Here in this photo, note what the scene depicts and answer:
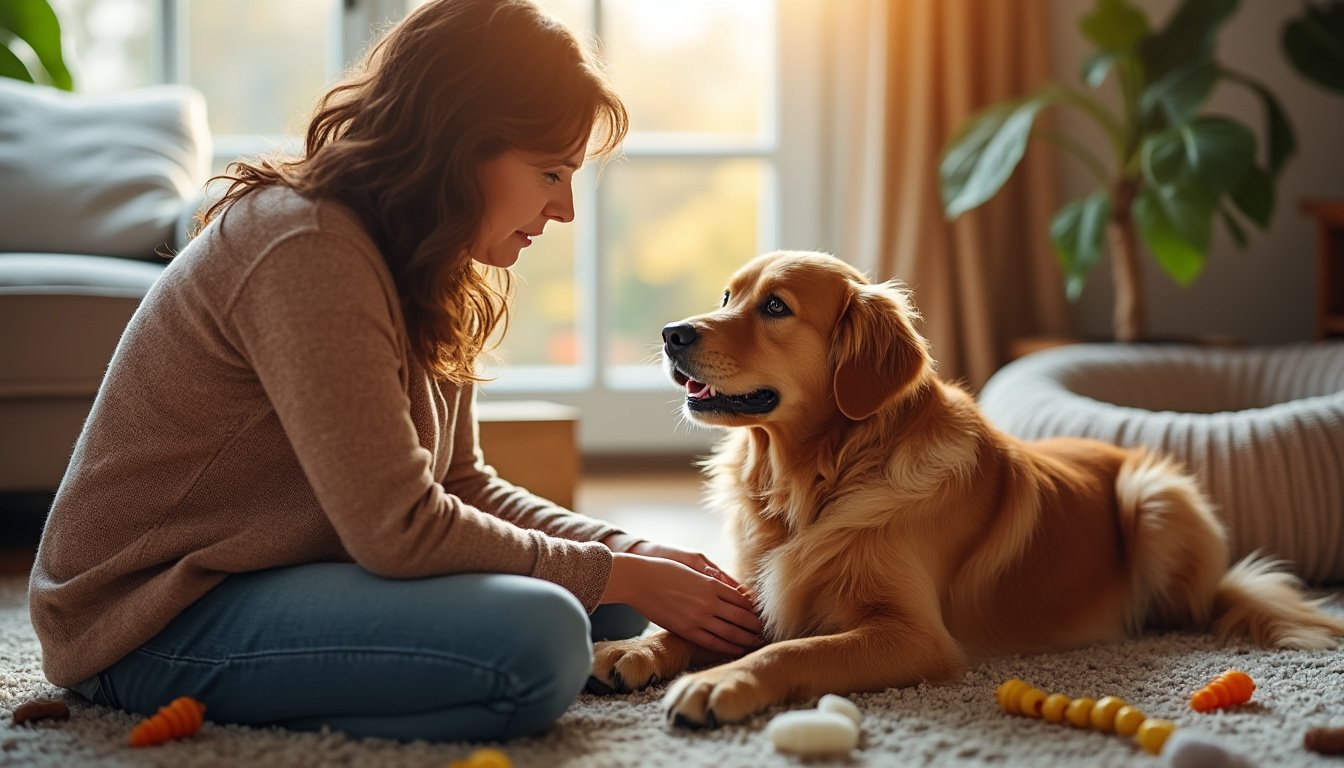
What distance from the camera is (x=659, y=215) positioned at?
4.40 m

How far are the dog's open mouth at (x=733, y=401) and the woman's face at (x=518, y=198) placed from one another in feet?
1.13

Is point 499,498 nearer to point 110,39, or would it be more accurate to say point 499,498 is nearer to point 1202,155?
point 1202,155

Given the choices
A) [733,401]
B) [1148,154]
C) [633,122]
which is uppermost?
[633,122]

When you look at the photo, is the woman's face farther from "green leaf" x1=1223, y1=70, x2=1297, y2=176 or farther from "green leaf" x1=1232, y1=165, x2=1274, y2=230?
"green leaf" x1=1223, y1=70, x2=1297, y2=176

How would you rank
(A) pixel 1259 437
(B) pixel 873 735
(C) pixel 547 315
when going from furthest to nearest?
(C) pixel 547 315
(A) pixel 1259 437
(B) pixel 873 735

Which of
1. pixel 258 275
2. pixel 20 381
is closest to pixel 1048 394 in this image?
pixel 258 275

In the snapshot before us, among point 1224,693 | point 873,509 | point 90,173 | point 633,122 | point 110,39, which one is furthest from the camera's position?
point 633,122

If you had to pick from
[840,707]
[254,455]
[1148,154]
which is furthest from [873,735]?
[1148,154]

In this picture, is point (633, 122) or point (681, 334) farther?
point (633, 122)

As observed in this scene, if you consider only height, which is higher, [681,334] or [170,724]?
[681,334]

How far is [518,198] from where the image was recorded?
1574mm

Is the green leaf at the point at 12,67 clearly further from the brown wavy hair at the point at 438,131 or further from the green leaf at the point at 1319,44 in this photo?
the green leaf at the point at 1319,44

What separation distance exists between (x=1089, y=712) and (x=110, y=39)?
3.80 meters

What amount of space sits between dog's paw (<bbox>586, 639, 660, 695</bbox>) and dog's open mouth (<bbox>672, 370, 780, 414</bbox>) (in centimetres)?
37
